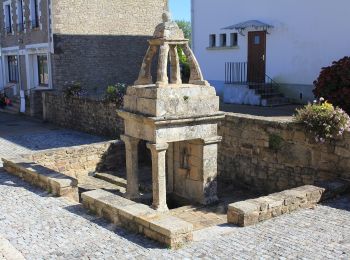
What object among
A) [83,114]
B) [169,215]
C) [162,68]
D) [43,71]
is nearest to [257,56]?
[83,114]

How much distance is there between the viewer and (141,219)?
22.1 ft

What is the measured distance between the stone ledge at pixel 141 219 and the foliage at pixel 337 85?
732 cm

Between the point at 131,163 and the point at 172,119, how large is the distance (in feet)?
5.47

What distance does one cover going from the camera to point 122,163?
1361 cm

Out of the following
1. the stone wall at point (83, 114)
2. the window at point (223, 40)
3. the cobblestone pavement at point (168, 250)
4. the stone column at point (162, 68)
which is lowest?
the cobblestone pavement at point (168, 250)

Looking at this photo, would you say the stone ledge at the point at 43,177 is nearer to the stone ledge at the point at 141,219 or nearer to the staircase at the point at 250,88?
the stone ledge at the point at 141,219

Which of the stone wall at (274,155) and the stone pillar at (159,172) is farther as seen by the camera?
the stone wall at (274,155)

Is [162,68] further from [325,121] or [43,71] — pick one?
[43,71]

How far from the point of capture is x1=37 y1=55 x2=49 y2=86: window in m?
24.5

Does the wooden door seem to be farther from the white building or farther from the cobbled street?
the cobbled street

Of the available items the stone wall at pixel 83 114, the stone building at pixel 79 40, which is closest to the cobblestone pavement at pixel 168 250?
the stone wall at pixel 83 114

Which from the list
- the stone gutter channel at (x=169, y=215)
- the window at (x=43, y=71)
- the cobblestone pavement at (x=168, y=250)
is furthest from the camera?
the window at (x=43, y=71)

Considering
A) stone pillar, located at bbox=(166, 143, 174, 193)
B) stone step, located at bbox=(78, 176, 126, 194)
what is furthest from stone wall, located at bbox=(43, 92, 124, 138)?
stone pillar, located at bbox=(166, 143, 174, 193)

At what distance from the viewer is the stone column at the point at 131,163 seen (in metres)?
9.33
